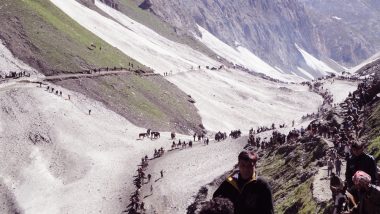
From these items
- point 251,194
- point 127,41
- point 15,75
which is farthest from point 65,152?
point 127,41

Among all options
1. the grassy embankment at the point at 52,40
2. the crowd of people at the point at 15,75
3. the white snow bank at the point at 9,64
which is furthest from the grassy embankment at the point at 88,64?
the crowd of people at the point at 15,75

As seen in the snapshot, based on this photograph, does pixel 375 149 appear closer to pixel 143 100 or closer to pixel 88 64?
pixel 143 100

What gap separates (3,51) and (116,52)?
150 ft

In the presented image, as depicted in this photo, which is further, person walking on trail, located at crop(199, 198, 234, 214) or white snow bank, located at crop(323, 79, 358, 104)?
white snow bank, located at crop(323, 79, 358, 104)

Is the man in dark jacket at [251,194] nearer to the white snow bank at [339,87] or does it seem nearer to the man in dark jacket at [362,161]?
the man in dark jacket at [362,161]

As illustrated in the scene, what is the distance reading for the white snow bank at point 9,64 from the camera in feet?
313

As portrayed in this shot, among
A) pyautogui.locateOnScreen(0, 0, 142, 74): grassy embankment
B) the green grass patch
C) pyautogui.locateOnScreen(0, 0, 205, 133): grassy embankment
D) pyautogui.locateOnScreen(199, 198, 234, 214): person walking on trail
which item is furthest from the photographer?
pyautogui.locateOnScreen(0, 0, 142, 74): grassy embankment

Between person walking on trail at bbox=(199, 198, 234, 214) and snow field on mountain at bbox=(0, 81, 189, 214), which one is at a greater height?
person walking on trail at bbox=(199, 198, 234, 214)

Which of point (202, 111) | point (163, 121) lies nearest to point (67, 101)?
point (163, 121)

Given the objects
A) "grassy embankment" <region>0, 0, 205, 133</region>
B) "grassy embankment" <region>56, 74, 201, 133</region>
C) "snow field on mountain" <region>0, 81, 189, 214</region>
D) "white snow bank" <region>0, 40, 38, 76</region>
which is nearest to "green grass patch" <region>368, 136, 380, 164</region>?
"snow field on mountain" <region>0, 81, 189, 214</region>

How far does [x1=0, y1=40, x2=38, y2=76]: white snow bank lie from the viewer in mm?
95250

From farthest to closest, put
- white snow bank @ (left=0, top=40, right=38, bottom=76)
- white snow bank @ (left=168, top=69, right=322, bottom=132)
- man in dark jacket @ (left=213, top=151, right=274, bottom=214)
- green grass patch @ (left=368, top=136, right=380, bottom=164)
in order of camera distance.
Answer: white snow bank @ (left=168, top=69, right=322, bottom=132) < white snow bank @ (left=0, top=40, right=38, bottom=76) < green grass patch @ (left=368, top=136, right=380, bottom=164) < man in dark jacket @ (left=213, top=151, right=274, bottom=214)

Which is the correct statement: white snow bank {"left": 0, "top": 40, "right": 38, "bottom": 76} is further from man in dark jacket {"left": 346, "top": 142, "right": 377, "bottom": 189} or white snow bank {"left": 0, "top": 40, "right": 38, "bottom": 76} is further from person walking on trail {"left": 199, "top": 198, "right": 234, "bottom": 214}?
person walking on trail {"left": 199, "top": 198, "right": 234, "bottom": 214}

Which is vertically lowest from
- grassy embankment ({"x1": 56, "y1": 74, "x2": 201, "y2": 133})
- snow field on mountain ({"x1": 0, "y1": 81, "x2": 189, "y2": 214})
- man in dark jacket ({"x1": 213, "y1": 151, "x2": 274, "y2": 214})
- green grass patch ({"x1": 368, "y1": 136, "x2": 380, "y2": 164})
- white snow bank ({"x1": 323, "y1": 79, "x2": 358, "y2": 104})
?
grassy embankment ({"x1": 56, "y1": 74, "x2": 201, "y2": 133})
